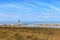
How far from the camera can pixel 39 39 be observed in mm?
30250

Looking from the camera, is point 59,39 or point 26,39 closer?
point 26,39

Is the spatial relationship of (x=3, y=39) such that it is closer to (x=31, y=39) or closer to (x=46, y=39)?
(x=31, y=39)

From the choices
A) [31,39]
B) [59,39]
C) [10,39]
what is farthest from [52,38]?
[10,39]

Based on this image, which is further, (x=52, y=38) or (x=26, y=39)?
(x=52, y=38)

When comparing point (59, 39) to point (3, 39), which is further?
point (59, 39)

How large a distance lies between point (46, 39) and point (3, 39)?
603cm

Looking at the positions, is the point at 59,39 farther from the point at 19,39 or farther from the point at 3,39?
the point at 3,39

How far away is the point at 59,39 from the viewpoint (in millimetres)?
31719

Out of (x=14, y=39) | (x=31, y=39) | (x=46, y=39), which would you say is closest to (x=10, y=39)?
(x=14, y=39)

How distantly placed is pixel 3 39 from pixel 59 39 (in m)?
7.91

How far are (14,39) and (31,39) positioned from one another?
221 cm

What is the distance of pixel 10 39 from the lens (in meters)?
29.0

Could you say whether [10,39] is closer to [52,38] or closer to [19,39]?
[19,39]

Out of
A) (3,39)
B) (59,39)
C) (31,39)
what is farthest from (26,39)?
(59,39)
